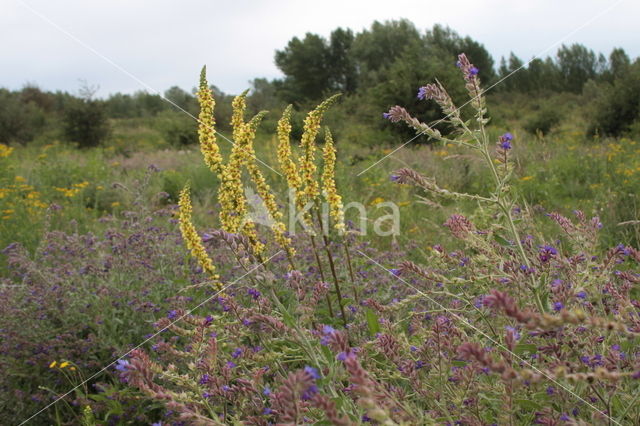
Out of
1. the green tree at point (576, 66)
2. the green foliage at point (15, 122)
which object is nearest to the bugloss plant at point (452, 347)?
the green foliage at point (15, 122)

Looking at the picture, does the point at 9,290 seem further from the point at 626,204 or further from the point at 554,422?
the point at 626,204

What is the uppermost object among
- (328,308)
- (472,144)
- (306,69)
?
(306,69)

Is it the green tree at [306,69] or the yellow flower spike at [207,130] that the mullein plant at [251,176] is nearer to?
the yellow flower spike at [207,130]

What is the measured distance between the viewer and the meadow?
1.51m

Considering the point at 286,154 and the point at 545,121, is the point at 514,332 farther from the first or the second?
the point at 545,121

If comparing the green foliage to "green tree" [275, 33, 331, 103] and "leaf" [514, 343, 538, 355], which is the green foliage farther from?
"leaf" [514, 343, 538, 355]

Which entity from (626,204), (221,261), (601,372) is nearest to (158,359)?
(221,261)

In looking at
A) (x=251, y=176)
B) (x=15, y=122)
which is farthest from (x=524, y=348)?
(x=15, y=122)

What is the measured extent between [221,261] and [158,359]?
1.26 metres

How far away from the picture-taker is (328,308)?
3.25 metres

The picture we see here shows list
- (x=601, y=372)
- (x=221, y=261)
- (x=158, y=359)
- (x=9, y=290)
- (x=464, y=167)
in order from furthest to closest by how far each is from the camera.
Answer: (x=464, y=167) < (x=221, y=261) < (x=9, y=290) < (x=158, y=359) < (x=601, y=372)

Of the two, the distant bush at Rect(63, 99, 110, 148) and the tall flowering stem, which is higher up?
the distant bush at Rect(63, 99, 110, 148)

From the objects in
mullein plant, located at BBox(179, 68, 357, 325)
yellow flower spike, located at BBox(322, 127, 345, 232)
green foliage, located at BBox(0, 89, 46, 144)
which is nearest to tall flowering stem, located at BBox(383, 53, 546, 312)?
mullein plant, located at BBox(179, 68, 357, 325)

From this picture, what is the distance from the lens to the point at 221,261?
13.9ft
